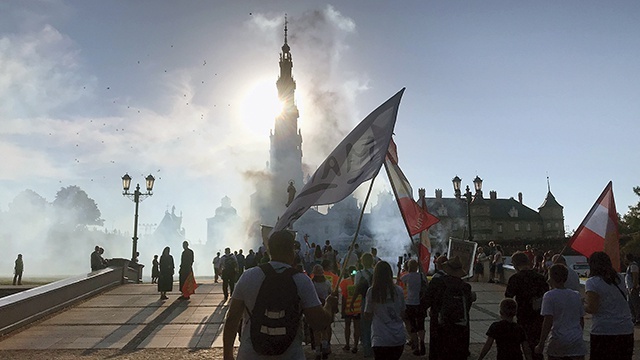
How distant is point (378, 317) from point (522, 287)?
79.9 inches

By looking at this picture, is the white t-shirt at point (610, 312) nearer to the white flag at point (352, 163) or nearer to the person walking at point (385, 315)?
the person walking at point (385, 315)

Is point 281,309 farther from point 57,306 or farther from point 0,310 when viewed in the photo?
point 57,306

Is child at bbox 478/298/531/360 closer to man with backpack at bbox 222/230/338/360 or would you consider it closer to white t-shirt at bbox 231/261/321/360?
man with backpack at bbox 222/230/338/360

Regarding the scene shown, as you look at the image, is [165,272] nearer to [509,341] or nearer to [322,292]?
[322,292]

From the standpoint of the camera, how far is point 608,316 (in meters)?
5.79

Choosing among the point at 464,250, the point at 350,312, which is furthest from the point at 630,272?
the point at 350,312

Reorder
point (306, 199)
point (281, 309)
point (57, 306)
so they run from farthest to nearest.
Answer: point (57, 306)
point (306, 199)
point (281, 309)

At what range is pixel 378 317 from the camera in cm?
625

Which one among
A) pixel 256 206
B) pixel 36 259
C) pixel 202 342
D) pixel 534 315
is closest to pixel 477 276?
pixel 202 342

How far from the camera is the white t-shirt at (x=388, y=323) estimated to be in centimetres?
610

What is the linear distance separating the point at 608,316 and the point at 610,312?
5 cm

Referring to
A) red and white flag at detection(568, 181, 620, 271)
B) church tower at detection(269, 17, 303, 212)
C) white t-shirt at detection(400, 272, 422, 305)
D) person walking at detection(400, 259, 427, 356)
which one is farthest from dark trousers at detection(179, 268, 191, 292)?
church tower at detection(269, 17, 303, 212)

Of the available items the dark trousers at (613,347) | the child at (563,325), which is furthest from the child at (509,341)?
the dark trousers at (613,347)

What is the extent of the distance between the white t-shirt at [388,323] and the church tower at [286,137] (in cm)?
Result: 10728
